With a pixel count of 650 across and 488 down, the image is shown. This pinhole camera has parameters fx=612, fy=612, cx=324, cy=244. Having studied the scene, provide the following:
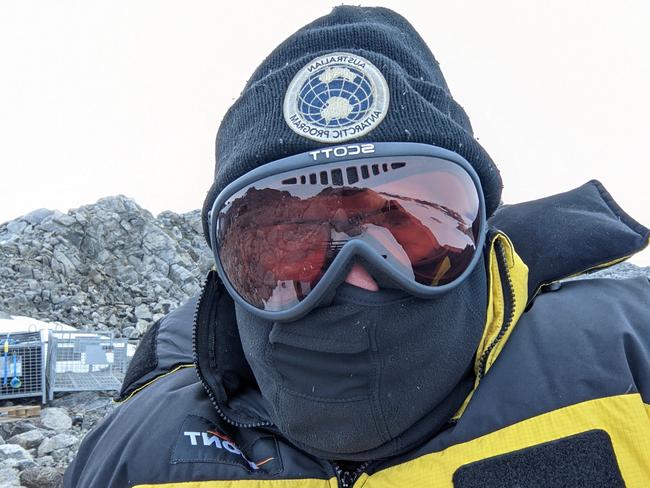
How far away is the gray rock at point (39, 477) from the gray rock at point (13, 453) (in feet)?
1.75

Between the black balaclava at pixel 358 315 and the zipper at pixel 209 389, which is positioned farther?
the zipper at pixel 209 389

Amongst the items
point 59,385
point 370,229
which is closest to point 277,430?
point 370,229

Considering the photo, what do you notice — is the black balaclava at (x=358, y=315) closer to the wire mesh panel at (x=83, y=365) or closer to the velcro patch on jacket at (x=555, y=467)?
the velcro patch on jacket at (x=555, y=467)

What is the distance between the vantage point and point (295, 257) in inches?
60.7

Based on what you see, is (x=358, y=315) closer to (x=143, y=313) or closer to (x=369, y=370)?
(x=369, y=370)

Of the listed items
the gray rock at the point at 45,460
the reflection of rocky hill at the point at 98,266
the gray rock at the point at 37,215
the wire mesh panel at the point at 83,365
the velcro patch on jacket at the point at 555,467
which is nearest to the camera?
the velcro patch on jacket at the point at 555,467

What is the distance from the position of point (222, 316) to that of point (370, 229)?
677 millimetres

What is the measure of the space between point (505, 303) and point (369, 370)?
437 mm

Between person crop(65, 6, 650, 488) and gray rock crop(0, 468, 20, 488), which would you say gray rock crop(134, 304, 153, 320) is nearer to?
gray rock crop(0, 468, 20, 488)

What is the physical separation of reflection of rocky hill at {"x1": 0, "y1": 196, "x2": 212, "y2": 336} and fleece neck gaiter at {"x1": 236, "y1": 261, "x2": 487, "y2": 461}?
58.2 feet

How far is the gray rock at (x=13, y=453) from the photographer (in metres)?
5.89

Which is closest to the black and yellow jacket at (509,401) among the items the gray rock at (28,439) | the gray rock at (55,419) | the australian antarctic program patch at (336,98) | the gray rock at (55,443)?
the australian antarctic program patch at (336,98)

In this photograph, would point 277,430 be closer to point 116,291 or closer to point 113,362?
point 113,362

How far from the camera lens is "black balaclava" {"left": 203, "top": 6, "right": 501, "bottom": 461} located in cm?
143
